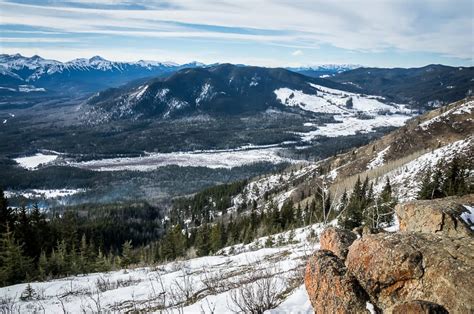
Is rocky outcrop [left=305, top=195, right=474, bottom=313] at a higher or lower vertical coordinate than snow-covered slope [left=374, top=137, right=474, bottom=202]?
higher

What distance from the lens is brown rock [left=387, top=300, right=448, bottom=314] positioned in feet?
22.1

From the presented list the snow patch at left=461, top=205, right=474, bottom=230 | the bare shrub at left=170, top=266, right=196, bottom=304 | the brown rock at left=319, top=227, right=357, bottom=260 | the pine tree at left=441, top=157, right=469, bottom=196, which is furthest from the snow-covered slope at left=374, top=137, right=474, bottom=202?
the brown rock at left=319, top=227, right=357, bottom=260

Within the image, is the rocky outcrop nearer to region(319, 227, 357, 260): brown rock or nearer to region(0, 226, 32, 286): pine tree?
region(319, 227, 357, 260): brown rock

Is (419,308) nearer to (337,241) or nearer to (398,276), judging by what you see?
(398,276)

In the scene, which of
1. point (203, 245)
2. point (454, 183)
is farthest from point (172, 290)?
point (454, 183)

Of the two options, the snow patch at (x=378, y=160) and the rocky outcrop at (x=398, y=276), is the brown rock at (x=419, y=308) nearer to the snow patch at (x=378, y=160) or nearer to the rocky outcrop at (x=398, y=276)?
the rocky outcrop at (x=398, y=276)

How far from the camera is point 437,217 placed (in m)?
12.1

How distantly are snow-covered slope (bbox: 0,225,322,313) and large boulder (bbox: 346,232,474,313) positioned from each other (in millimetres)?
2442

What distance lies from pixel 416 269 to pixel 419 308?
4.29 ft

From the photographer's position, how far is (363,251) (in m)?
8.75

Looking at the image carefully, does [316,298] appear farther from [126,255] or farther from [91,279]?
[126,255]

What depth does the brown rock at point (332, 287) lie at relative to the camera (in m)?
8.10

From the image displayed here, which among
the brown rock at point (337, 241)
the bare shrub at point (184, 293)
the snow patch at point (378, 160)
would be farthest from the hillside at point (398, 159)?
the brown rock at point (337, 241)

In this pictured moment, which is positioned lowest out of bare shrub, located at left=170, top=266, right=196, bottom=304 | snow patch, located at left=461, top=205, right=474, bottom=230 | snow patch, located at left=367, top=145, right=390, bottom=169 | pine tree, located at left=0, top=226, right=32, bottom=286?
snow patch, located at left=367, top=145, right=390, bottom=169
